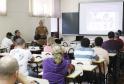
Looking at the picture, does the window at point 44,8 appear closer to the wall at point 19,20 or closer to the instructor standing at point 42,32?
the wall at point 19,20

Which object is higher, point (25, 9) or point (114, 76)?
point (25, 9)

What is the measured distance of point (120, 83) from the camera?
22.4ft

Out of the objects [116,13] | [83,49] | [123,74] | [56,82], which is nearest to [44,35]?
[116,13]

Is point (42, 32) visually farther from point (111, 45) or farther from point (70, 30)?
point (111, 45)

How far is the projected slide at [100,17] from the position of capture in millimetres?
11414

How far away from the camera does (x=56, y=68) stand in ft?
12.4

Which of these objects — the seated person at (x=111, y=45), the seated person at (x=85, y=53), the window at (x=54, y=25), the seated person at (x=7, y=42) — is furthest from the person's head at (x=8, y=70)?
the window at (x=54, y=25)

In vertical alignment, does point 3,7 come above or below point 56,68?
above

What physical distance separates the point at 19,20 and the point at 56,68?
705cm

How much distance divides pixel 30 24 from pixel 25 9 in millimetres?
740

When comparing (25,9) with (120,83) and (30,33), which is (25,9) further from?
(120,83)

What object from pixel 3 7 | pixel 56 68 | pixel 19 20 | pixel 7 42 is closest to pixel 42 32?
pixel 19 20

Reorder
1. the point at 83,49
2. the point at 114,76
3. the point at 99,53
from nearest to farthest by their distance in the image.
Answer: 1. the point at 83,49
2. the point at 99,53
3. the point at 114,76

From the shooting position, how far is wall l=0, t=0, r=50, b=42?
9.68m
